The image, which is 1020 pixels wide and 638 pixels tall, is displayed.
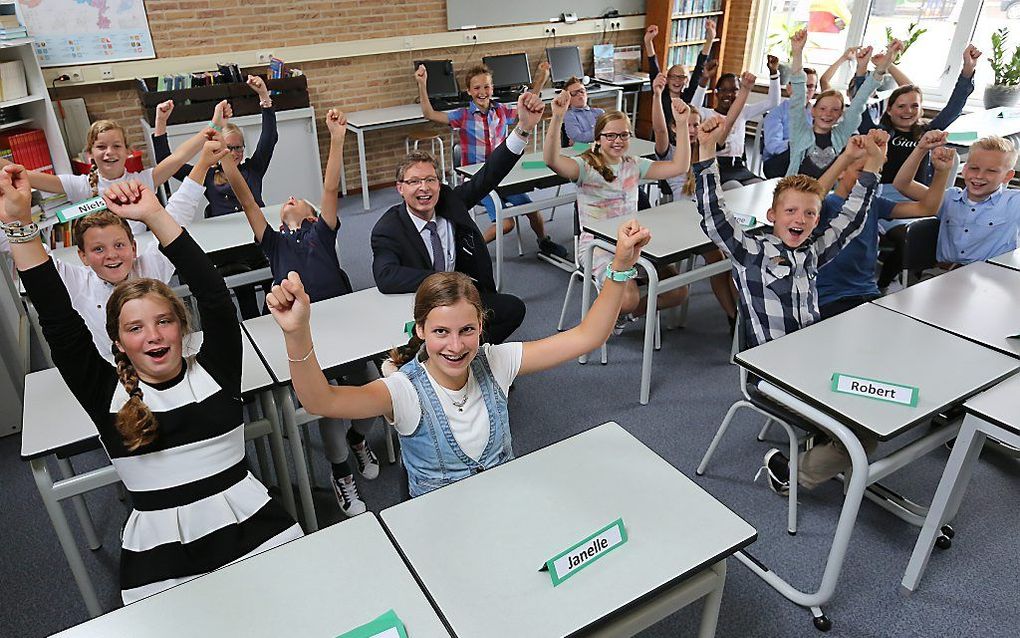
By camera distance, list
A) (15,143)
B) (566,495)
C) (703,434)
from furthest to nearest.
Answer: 1. (15,143)
2. (703,434)
3. (566,495)

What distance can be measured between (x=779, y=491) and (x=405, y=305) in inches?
61.5

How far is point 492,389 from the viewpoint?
1.66 m

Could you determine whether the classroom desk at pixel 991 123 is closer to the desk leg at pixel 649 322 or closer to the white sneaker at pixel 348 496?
the desk leg at pixel 649 322

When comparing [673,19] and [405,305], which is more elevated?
[673,19]

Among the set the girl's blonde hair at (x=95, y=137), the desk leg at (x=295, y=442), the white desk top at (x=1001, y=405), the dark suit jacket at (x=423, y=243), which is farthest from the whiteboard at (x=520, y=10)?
the white desk top at (x=1001, y=405)

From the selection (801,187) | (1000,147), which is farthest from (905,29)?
(801,187)

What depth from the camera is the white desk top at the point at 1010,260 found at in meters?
2.58

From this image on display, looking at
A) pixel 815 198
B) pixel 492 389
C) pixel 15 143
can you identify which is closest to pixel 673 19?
pixel 815 198

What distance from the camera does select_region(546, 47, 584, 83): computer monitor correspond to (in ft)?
22.5

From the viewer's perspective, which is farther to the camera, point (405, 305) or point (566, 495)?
point (405, 305)

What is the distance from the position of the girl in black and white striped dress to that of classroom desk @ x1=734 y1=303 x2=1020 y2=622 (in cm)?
144

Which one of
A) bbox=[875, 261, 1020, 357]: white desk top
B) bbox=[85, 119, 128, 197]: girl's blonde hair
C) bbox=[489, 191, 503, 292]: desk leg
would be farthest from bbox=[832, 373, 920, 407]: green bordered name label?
bbox=[85, 119, 128, 197]: girl's blonde hair

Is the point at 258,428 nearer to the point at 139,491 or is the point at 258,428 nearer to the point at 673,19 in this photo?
the point at 139,491

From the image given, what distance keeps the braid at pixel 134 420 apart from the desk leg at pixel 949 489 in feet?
6.97
